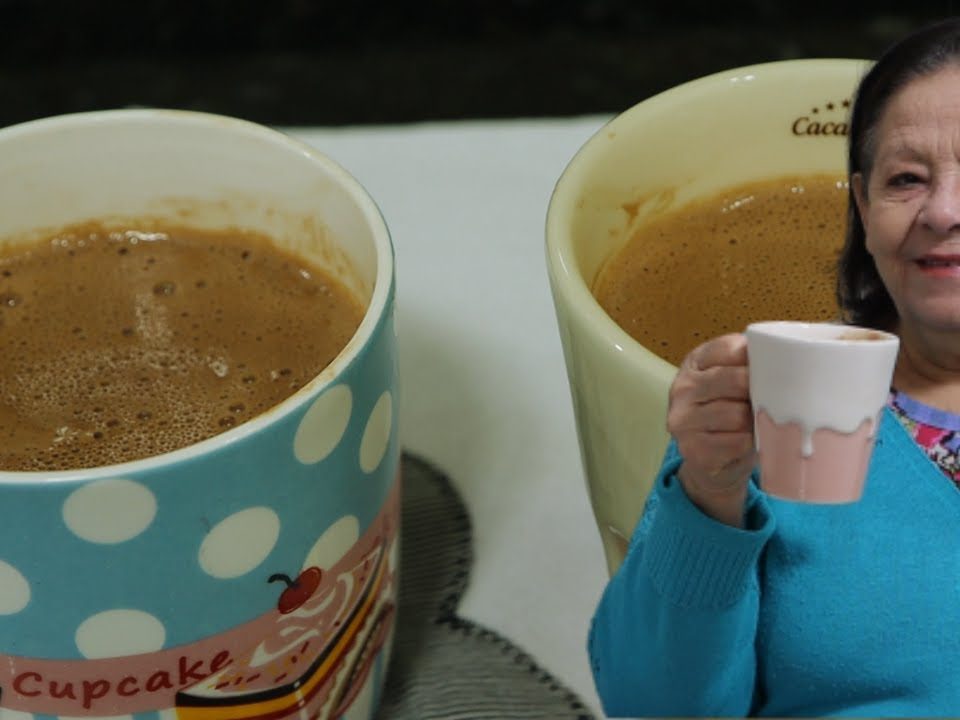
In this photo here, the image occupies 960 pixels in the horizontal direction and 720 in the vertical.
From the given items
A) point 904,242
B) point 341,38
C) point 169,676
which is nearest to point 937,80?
point 904,242

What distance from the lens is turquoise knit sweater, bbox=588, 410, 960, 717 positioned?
487 millimetres

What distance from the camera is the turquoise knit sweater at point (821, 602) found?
49 centimetres

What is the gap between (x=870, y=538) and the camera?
0.49 m

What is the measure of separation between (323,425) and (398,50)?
535 mm

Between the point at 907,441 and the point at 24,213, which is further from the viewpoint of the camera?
the point at 24,213

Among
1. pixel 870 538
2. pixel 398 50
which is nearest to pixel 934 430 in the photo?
pixel 870 538

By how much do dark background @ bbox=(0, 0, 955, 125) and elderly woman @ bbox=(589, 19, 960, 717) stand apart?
471 mm

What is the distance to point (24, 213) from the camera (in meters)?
0.62

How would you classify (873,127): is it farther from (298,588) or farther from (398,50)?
(398,50)

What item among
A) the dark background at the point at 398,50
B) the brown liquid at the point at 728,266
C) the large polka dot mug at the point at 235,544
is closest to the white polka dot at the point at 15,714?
the large polka dot mug at the point at 235,544

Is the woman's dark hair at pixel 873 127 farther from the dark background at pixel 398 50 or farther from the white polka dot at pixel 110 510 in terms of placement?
the dark background at pixel 398 50

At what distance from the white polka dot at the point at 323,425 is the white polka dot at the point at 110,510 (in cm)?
4

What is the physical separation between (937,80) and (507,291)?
290mm

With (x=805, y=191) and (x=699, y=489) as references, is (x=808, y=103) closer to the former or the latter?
(x=805, y=191)
